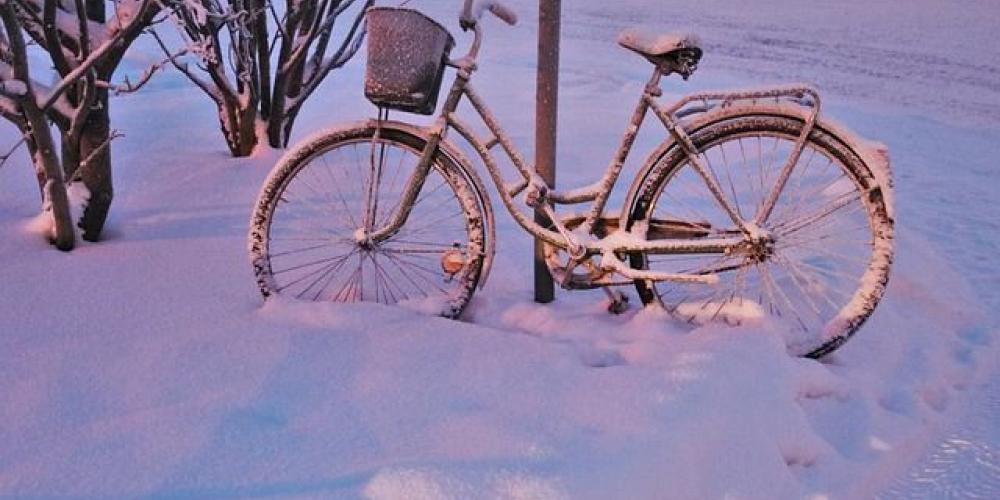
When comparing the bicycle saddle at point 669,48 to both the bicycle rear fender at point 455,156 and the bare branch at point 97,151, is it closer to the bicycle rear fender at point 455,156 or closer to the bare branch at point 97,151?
the bicycle rear fender at point 455,156

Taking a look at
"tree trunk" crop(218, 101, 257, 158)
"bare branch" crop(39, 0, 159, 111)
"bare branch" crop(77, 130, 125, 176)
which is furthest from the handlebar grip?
"tree trunk" crop(218, 101, 257, 158)

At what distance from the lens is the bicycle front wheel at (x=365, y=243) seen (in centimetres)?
289

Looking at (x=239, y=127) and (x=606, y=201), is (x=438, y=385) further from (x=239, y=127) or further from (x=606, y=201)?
(x=239, y=127)

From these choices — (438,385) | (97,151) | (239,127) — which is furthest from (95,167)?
(438,385)

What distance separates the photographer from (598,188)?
288 cm

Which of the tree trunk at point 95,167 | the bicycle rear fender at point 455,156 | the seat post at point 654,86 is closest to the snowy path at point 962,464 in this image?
the seat post at point 654,86

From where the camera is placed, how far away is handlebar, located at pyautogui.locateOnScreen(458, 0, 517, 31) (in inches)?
105

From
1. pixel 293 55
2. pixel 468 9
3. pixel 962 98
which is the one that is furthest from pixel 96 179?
pixel 962 98

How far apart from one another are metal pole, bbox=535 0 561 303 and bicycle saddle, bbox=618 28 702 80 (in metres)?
0.34

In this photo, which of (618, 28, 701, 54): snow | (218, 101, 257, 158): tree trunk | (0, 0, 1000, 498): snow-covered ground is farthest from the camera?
(218, 101, 257, 158): tree trunk

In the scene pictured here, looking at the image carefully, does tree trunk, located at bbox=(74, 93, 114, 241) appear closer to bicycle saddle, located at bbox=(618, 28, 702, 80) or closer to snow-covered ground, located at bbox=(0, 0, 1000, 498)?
snow-covered ground, located at bbox=(0, 0, 1000, 498)

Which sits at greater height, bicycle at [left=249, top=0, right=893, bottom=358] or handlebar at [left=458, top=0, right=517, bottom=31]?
handlebar at [left=458, top=0, right=517, bottom=31]

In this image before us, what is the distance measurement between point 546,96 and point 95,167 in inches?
70.1

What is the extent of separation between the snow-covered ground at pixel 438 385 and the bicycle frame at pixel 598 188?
28cm
